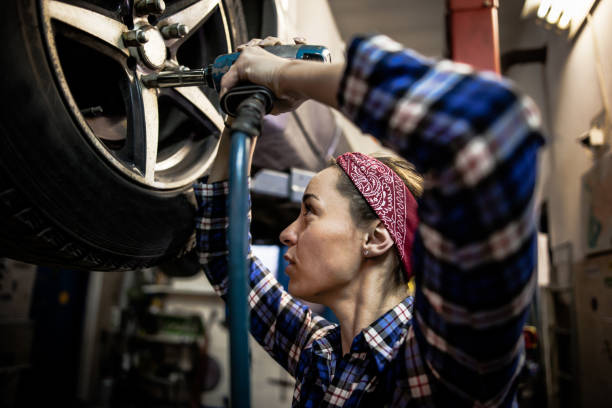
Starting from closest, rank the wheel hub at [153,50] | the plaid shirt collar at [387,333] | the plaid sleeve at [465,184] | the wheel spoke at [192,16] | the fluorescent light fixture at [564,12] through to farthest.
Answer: the plaid sleeve at [465,184] → the plaid shirt collar at [387,333] → the wheel hub at [153,50] → the wheel spoke at [192,16] → the fluorescent light fixture at [564,12]

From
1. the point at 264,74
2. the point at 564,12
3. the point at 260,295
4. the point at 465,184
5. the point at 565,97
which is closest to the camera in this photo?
the point at 465,184

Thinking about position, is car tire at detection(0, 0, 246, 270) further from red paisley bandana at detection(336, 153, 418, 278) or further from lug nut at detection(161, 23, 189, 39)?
red paisley bandana at detection(336, 153, 418, 278)

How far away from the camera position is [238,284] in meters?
0.47

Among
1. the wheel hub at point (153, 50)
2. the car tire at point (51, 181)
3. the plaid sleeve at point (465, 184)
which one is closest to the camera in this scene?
the plaid sleeve at point (465, 184)

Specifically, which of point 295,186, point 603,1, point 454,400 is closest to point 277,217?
point 295,186

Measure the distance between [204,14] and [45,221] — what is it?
65 cm

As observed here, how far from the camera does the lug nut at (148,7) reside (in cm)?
82

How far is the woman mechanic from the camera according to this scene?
1.34ft

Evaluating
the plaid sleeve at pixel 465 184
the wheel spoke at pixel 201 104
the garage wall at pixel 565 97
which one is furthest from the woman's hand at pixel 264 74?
the garage wall at pixel 565 97

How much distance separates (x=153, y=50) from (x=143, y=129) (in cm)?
18

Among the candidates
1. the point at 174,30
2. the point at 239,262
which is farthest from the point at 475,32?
the point at 239,262

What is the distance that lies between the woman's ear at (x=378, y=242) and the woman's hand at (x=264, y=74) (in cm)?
35

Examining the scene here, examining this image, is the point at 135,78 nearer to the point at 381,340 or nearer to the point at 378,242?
the point at 378,242

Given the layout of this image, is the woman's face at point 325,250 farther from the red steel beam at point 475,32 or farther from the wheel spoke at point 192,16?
the red steel beam at point 475,32
